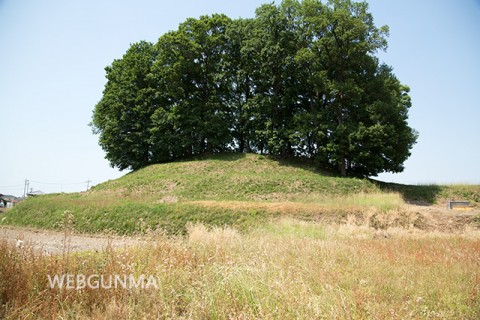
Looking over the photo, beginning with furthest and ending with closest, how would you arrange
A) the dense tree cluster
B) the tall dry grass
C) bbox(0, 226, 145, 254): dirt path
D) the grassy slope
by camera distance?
the dense tree cluster < the grassy slope < bbox(0, 226, 145, 254): dirt path < the tall dry grass

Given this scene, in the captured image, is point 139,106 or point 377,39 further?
point 139,106

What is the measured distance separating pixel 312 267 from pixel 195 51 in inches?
1441

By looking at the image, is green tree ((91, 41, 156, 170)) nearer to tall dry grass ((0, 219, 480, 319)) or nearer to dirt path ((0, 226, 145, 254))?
dirt path ((0, 226, 145, 254))

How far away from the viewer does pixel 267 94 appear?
38906mm

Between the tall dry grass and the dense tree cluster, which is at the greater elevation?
the dense tree cluster

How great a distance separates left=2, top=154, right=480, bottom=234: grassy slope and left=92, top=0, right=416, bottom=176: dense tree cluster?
3630mm

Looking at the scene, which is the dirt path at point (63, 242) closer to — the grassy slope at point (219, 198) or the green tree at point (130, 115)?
the grassy slope at point (219, 198)

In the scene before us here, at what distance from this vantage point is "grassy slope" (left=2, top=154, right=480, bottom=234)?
17.8 meters

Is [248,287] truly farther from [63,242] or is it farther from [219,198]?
[219,198]

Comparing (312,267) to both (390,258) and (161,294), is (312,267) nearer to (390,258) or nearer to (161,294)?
(390,258)

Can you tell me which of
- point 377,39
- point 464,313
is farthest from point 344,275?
point 377,39

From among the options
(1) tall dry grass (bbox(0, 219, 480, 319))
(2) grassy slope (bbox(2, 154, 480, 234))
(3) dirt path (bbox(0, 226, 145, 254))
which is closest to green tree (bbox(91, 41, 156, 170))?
(2) grassy slope (bbox(2, 154, 480, 234))

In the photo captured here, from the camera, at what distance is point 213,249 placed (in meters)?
7.32

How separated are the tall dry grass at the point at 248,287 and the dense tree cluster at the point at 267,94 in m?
24.3
